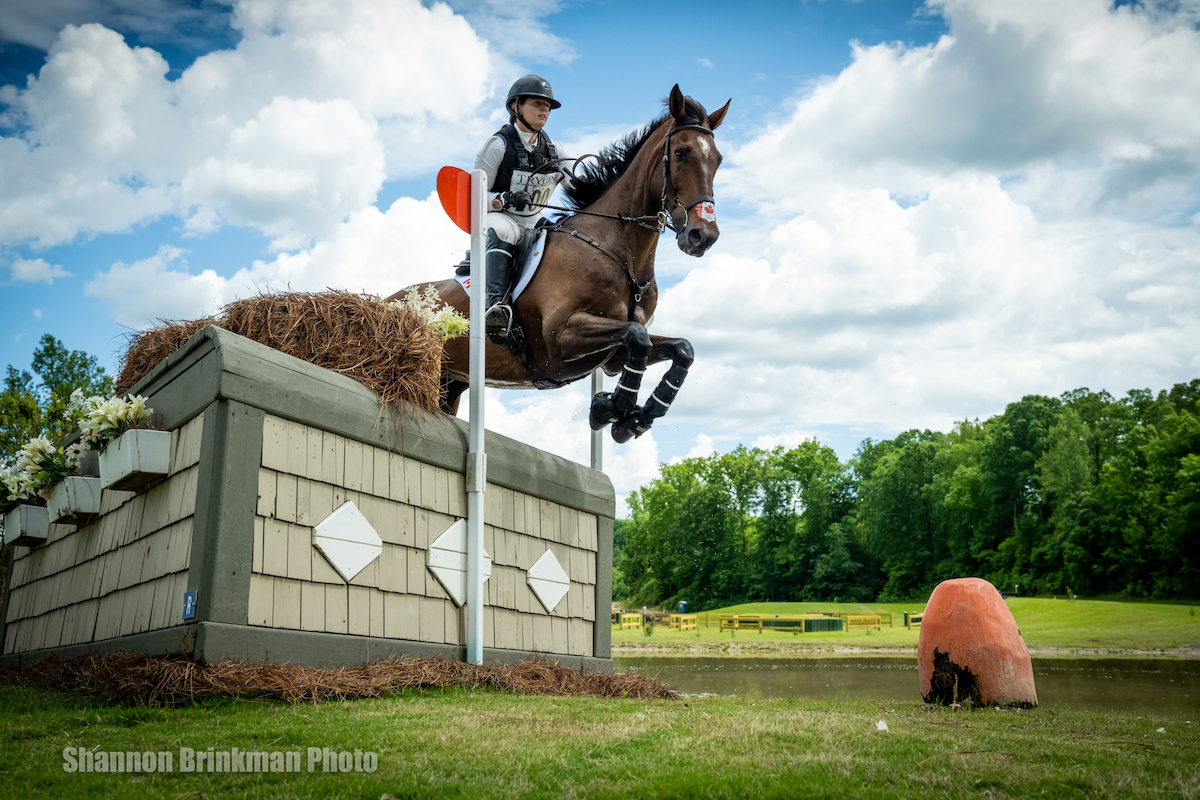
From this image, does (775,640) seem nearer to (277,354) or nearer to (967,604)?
(967,604)

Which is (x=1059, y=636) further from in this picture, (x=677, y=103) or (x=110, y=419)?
(x=110, y=419)

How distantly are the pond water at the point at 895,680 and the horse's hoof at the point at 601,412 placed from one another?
233 centimetres

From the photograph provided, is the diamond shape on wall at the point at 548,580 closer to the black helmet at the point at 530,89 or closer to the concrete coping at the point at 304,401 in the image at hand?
the concrete coping at the point at 304,401

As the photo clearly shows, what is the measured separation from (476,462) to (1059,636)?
22.8 metres

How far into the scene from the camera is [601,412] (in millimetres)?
5980

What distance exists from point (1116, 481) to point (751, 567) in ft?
80.5

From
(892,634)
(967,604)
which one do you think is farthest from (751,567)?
(967,604)

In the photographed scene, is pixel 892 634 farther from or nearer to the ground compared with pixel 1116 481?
nearer to the ground

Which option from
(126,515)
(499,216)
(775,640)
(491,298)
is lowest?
(775,640)

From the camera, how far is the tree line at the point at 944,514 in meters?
42.8

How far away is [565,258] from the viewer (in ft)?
19.6

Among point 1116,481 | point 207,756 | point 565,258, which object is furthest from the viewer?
point 1116,481

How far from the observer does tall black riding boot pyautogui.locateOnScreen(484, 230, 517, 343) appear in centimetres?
596

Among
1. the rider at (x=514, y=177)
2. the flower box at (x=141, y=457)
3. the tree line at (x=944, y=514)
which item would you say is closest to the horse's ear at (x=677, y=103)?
the rider at (x=514, y=177)
